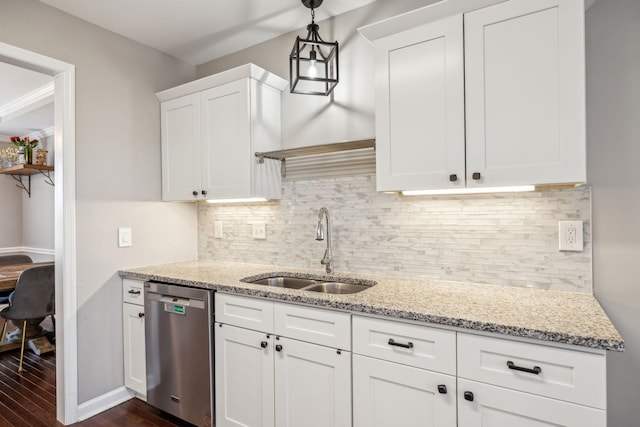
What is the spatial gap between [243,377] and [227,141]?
1.43 m

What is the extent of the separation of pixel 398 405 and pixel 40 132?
18.5 ft

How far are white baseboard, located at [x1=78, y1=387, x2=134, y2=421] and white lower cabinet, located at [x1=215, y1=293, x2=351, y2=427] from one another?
91 centimetres

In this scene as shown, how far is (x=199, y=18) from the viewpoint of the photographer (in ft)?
7.43

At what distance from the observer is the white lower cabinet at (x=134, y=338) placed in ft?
7.63

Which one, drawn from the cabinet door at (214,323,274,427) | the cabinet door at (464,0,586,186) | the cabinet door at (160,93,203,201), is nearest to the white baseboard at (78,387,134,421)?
the cabinet door at (214,323,274,427)

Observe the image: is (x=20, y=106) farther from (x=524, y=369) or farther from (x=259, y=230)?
(x=524, y=369)

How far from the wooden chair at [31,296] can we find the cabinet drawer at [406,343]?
296 centimetres

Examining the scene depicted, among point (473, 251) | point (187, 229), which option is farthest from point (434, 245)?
point (187, 229)

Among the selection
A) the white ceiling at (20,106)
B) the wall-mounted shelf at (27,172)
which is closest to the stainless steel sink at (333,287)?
the white ceiling at (20,106)

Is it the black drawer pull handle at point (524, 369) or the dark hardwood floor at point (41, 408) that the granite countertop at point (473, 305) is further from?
the dark hardwood floor at point (41, 408)

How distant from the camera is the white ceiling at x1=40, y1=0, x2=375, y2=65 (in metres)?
2.11

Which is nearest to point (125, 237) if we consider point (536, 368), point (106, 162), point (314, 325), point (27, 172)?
point (106, 162)

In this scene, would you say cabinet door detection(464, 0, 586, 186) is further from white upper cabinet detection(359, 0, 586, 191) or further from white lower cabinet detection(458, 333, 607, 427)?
white lower cabinet detection(458, 333, 607, 427)

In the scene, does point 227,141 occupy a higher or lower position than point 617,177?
higher
